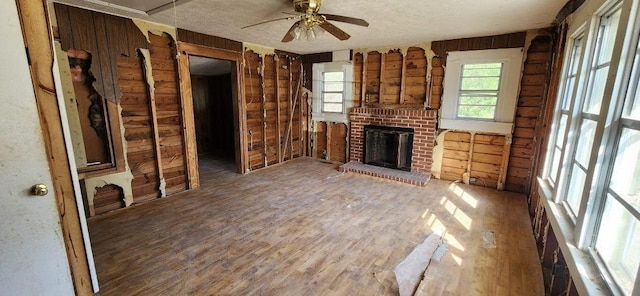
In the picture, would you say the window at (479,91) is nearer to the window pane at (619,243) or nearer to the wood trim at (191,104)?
the window pane at (619,243)

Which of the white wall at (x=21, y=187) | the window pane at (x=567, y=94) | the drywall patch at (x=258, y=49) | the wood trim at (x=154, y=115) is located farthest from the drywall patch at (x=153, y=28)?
the window pane at (x=567, y=94)

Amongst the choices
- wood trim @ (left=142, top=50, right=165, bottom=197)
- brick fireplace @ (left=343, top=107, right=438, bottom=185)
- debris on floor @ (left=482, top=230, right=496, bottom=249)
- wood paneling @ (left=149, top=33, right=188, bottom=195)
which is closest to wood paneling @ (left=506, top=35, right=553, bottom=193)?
brick fireplace @ (left=343, top=107, right=438, bottom=185)

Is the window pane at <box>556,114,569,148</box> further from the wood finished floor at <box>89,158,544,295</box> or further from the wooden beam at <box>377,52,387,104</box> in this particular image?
the wooden beam at <box>377,52,387,104</box>

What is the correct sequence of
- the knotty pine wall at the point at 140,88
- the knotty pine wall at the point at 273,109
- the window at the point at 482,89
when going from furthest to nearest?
the knotty pine wall at the point at 273,109 < the window at the point at 482,89 < the knotty pine wall at the point at 140,88

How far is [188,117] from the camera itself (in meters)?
3.90

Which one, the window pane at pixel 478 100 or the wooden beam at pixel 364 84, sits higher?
the wooden beam at pixel 364 84

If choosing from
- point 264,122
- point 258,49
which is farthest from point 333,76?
point 264,122

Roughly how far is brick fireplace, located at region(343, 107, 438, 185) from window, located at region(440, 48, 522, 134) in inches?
10.9

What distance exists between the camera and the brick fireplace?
14.9ft

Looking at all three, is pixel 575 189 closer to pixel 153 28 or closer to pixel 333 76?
pixel 333 76

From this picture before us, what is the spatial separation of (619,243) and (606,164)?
0.41 m

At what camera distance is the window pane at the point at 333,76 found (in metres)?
5.45

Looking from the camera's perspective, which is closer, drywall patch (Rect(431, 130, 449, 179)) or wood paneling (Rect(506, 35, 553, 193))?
wood paneling (Rect(506, 35, 553, 193))

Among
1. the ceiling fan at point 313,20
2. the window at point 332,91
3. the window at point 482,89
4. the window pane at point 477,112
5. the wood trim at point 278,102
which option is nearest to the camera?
the ceiling fan at point 313,20
